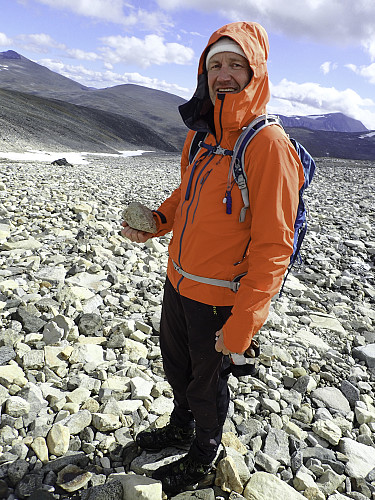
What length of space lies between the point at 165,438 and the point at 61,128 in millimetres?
41332

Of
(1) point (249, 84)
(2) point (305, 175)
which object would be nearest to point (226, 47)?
(1) point (249, 84)

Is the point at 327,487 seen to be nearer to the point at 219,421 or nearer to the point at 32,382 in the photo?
the point at 219,421

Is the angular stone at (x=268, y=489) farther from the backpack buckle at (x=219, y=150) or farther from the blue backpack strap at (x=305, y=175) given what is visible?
the backpack buckle at (x=219, y=150)

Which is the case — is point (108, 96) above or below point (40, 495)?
above

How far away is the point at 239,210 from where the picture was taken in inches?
83.1

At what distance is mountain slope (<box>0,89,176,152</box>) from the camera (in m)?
30.5

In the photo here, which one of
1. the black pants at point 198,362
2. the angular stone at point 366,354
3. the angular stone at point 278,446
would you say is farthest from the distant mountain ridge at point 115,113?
the angular stone at point 366,354

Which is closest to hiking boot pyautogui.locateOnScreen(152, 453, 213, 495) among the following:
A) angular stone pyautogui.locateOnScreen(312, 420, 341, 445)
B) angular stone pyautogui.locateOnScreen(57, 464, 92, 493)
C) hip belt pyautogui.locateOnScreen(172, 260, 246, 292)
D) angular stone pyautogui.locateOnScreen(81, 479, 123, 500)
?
angular stone pyautogui.locateOnScreen(81, 479, 123, 500)

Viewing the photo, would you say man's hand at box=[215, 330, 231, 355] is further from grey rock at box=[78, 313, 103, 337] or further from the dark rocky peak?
the dark rocky peak

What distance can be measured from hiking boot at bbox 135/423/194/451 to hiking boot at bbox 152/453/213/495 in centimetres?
20

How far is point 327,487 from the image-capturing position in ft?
9.30

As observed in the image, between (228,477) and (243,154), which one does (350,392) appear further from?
(243,154)

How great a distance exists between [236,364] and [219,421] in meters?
0.60

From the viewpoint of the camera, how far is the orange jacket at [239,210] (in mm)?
1934
